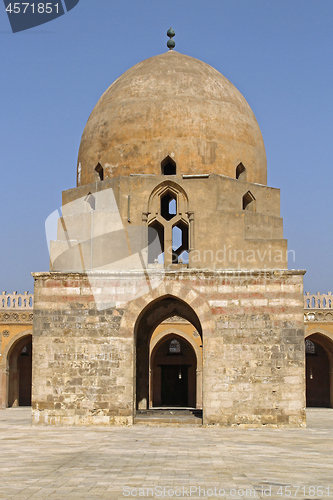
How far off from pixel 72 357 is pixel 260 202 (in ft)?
16.7

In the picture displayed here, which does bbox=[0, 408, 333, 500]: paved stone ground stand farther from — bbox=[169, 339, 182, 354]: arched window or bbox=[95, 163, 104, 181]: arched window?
bbox=[169, 339, 182, 354]: arched window

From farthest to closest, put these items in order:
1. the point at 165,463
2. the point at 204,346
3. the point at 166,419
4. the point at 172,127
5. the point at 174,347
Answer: the point at 174,347 < the point at 172,127 < the point at 166,419 < the point at 204,346 < the point at 165,463

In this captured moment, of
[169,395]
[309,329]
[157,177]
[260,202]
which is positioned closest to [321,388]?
[309,329]

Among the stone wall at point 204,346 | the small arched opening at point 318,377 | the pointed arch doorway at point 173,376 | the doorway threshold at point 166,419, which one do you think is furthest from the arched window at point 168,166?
the small arched opening at point 318,377

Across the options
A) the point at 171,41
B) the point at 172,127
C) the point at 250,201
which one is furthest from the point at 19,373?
the point at 171,41

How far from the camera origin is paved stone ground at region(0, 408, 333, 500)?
5734mm

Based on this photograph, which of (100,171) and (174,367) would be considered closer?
(100,171)

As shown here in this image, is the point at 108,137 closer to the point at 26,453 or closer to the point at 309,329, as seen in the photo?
the point at 26,453

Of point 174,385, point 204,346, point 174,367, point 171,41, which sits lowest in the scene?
point 174,385

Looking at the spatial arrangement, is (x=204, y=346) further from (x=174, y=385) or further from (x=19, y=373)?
(x=19, y=373)

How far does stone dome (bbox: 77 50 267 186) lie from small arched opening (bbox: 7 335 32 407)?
10.3m

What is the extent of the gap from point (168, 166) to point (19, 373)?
1395cm

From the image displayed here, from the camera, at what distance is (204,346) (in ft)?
38.0

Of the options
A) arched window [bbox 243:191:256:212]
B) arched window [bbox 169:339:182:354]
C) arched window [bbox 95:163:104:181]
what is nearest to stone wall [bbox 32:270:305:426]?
arched window [bbox 243:191:256:212]
